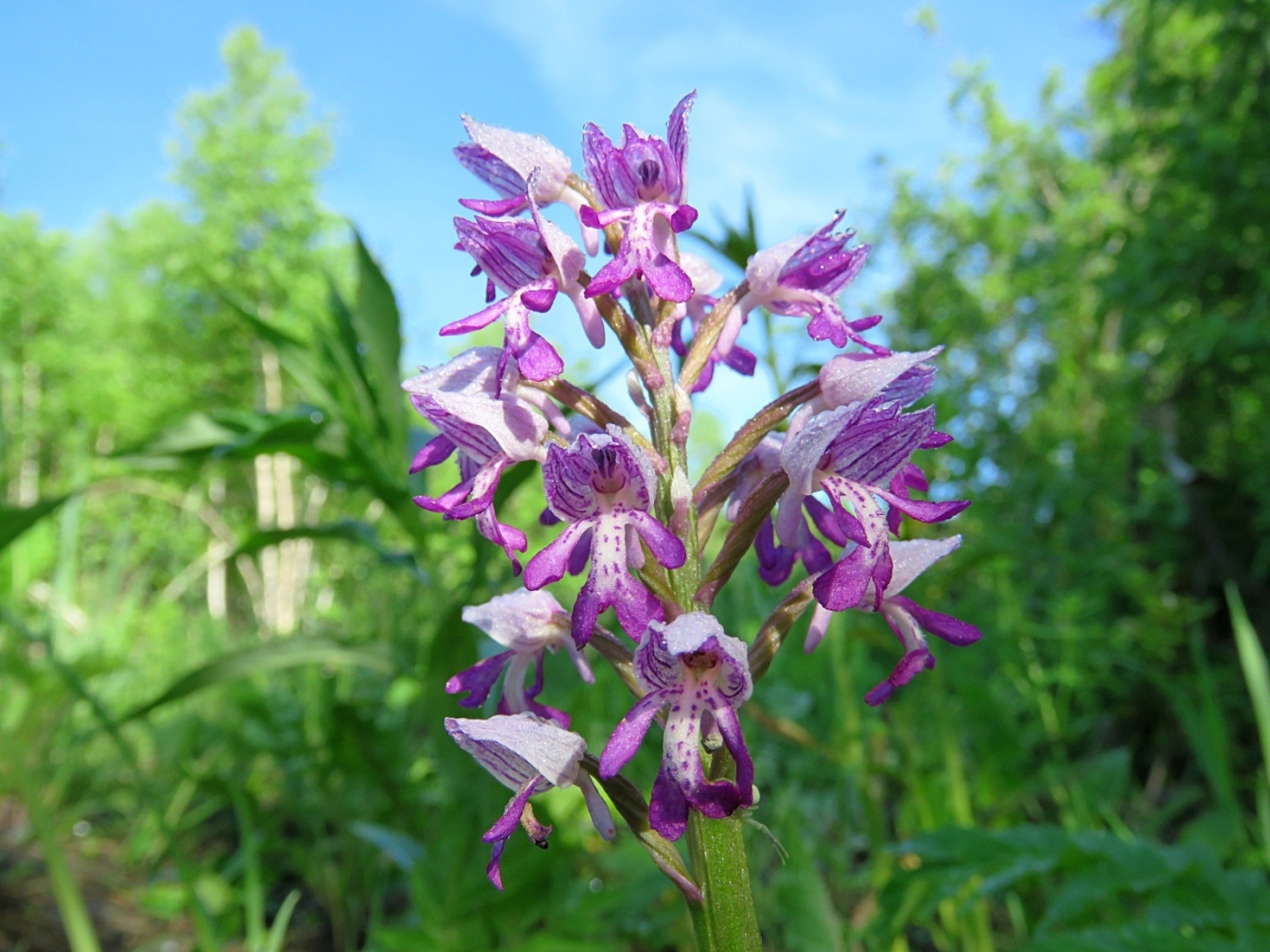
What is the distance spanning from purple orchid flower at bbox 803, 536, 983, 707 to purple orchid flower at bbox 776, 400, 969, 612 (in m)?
0.07

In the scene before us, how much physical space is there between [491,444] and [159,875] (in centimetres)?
346

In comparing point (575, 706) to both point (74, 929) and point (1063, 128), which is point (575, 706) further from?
point (1063, 128)

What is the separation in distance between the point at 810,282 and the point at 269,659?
174 cm

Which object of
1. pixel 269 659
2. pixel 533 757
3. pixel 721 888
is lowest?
pixel 721 888

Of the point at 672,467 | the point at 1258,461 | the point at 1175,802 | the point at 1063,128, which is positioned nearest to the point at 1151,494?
the point at 1258,461

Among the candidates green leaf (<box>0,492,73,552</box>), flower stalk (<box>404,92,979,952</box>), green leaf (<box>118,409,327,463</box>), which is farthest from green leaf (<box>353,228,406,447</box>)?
flower stalk (<box>404,92,979,952</box>)

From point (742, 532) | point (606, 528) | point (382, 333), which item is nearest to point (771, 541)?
point (742, 532)

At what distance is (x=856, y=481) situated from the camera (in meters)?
1.19

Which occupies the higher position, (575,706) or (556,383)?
(556,383)

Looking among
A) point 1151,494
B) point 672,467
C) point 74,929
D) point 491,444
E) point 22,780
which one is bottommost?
point 74,929

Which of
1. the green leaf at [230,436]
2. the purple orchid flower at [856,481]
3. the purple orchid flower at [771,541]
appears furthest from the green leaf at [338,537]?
the purple orchid flower at [856,481]

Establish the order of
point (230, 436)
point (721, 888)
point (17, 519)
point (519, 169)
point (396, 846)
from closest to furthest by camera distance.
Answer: point (721, 888) < point (519, 169) < point (17, 519) < point (396, 846) < point (230, 436)

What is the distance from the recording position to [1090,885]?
1490mm

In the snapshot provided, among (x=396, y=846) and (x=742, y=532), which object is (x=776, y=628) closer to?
(x=742, y=532)
